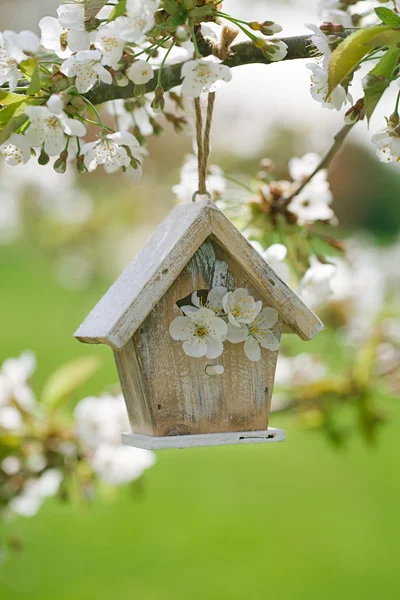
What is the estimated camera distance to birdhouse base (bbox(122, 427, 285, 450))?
1181 millimetres

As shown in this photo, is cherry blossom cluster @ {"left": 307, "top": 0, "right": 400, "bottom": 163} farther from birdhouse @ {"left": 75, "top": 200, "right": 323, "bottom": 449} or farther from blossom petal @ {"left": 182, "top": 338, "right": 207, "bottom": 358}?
blossom petal @ {"left": 182, "top": 338, "right": 207, "bottom": 358}

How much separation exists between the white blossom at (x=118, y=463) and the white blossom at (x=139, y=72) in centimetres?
128

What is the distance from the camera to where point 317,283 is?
154cm

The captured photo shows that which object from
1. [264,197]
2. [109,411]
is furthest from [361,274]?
[264,197]

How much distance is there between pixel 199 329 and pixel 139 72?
1.26ft

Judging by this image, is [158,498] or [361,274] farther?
[158,498]

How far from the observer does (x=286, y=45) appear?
1.13m

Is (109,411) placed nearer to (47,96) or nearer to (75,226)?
(47,96)

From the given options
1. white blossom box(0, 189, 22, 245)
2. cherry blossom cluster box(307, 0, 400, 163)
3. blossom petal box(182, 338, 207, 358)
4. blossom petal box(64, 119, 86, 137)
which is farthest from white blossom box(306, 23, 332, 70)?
white blossom box(0, 189, 22, 245)

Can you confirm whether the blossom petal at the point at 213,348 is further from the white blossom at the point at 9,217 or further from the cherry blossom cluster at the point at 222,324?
the white blossom at the point at 9,217

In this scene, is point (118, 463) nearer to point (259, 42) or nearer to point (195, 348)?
point (195, 348)

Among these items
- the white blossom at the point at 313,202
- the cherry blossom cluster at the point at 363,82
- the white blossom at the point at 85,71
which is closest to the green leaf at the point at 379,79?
the cherry blossom cluster at the point at 363,82

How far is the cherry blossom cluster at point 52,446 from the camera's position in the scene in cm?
212

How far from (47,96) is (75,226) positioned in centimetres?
810
